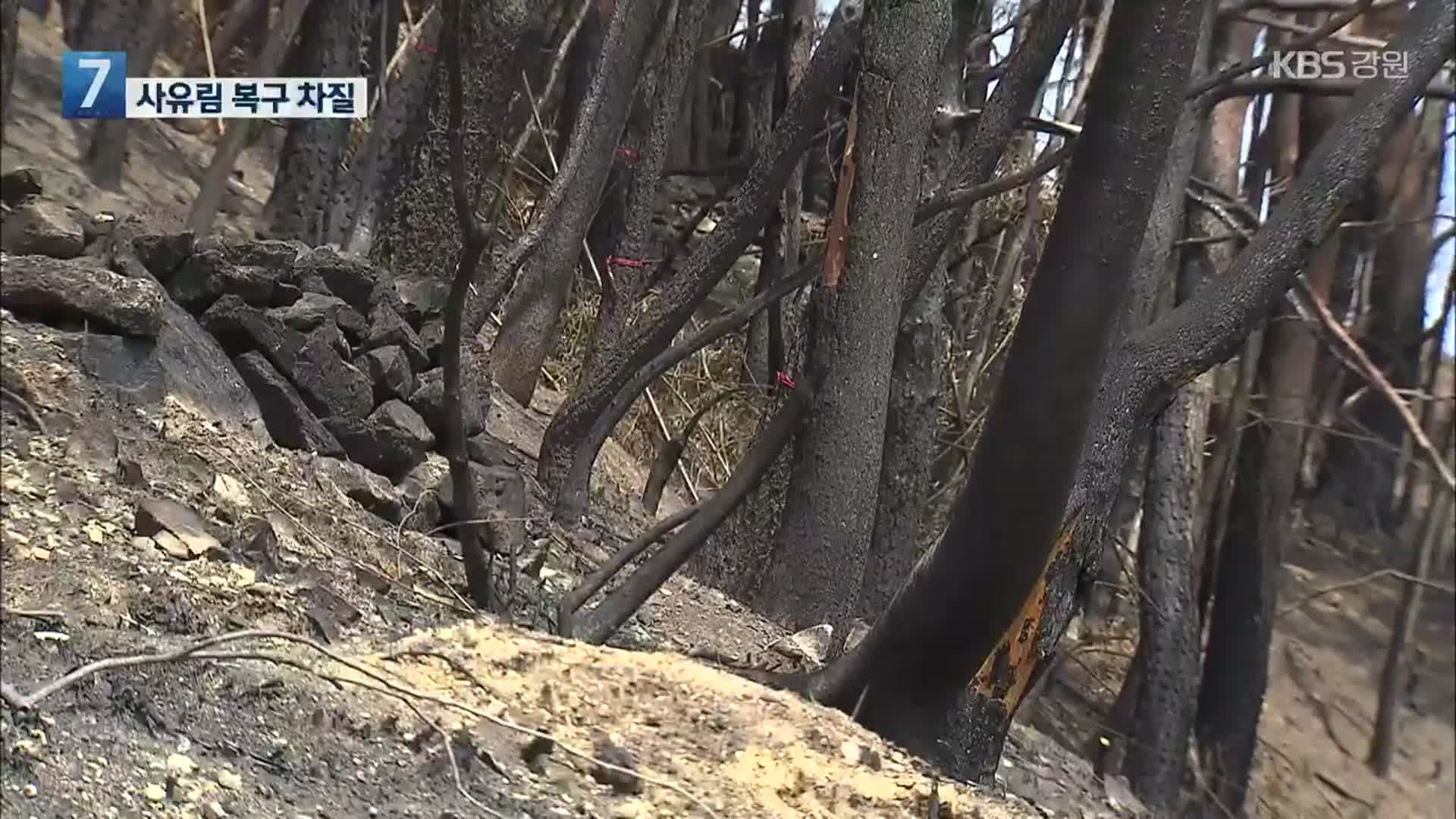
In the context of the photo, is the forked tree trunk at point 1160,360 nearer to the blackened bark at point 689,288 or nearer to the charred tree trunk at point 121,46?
the blackened bark at point 689,288

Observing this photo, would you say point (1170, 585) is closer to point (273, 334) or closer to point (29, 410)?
point (273, 334)

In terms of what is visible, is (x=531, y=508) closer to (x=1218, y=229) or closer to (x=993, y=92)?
(x=993, y=92)

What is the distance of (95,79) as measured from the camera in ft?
5.52

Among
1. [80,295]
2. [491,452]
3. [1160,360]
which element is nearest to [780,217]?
[491,452]

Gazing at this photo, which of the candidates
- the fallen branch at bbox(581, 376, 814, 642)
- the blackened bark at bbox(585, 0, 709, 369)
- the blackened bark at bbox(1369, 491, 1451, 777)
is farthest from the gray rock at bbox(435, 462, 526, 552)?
the blackened bark at bbox(1369, 491, 1451, 777)

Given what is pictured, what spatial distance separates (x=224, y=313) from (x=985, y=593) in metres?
1.39

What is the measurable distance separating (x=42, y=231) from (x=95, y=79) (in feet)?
1.01

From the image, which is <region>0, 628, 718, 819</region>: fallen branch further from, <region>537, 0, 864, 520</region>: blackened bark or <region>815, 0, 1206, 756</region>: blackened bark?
<region>537, 0, 864, 520</region>: blackened bark

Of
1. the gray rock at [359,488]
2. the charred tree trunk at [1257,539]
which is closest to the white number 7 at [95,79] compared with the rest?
the gray rock at [359,488]

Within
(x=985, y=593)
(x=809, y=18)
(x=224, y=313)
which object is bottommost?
(x=985, y=593)

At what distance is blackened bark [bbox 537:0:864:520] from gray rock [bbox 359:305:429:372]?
1.98ft

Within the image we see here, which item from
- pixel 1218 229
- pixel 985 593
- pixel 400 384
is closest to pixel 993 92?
pixel 1218 229

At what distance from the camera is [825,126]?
358 centimetres

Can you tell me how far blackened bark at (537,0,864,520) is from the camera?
320cm
